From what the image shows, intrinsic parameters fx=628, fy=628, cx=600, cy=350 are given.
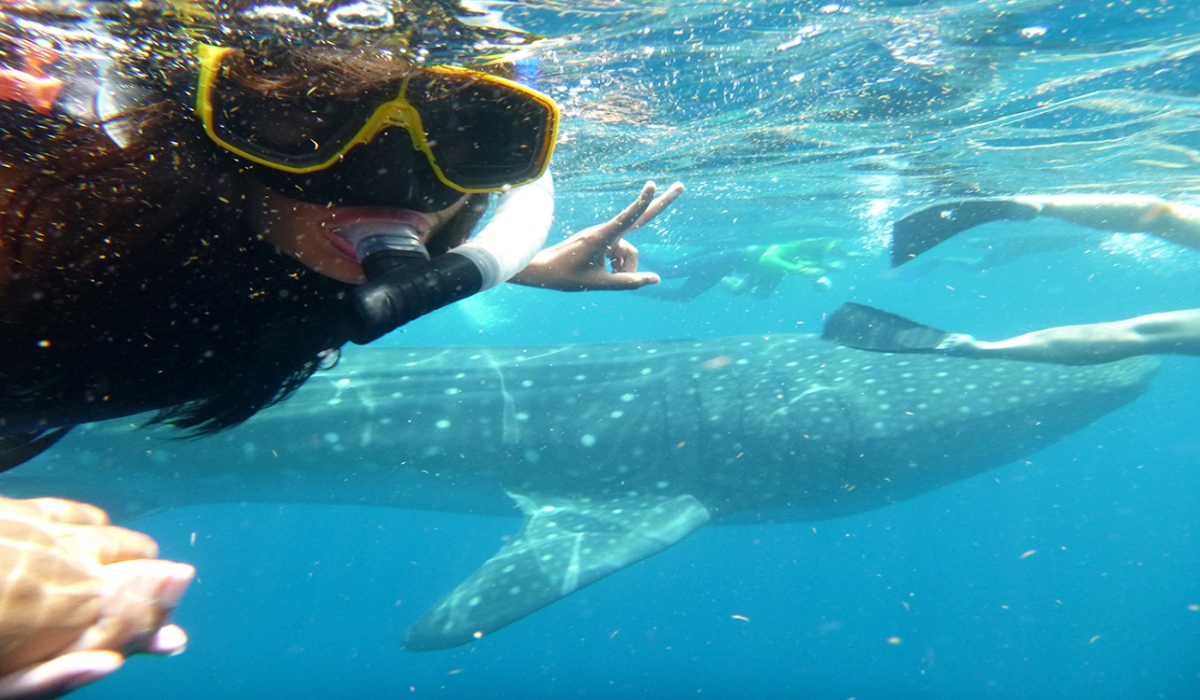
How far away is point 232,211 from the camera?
1812mm

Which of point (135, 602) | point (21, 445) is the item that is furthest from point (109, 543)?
point (21, 445)

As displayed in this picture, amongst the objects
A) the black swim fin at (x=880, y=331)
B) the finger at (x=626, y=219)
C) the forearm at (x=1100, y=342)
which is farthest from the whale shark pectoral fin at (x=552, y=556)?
the finger at (x=626, y=219)

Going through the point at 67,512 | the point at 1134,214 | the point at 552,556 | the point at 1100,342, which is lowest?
the point at 552,556

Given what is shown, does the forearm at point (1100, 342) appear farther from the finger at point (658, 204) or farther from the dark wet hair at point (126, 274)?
the dark wet hair at point (126, 274)

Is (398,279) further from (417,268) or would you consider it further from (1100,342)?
(1100,342)

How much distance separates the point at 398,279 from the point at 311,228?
0.45m

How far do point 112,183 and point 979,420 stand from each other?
8.59 m

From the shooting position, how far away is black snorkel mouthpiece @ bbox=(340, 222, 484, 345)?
1.55m

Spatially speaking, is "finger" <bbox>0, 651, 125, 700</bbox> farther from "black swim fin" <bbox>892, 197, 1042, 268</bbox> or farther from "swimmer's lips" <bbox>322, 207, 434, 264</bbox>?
"black swim fin" <bbox>892, 197, 1042, 268</bbox>

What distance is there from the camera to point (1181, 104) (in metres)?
8.91

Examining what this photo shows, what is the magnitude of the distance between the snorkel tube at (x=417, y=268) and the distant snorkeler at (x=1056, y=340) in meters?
5.86

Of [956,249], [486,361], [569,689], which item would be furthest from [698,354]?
[956,249]

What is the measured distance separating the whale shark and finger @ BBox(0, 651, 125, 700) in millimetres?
5791

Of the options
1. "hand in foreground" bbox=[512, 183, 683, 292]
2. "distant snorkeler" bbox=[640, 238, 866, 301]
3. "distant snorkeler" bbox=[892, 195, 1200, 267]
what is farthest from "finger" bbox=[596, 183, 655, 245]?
"distant snorkeler" bbox=[640, 238, 866, 301]
